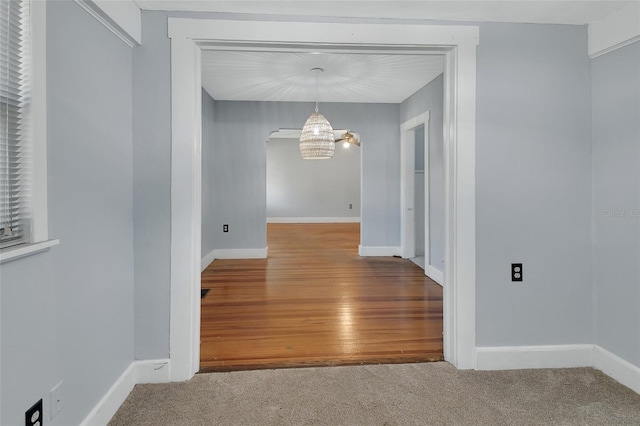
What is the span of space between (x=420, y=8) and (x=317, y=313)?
8.07ft

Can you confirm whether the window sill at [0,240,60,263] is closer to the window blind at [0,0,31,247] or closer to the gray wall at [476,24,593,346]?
the window blind at [0,0,31,247]

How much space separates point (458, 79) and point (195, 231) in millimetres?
1807

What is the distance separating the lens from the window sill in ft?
3.73

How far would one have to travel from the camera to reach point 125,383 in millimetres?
2002

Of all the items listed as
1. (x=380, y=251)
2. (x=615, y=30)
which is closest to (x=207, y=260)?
(x=380, y=251)

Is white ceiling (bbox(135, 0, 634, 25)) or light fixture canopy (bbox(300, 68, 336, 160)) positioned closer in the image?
white ceiling (bbox(135, 0, 634, 25))

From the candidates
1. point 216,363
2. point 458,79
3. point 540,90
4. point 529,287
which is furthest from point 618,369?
point 216,363

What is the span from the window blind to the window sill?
0.04m

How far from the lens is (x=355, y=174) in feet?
38.6

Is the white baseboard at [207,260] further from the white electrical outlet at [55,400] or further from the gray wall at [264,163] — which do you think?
the white electrical outlet at [55,400]

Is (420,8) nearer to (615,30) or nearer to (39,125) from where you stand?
(615,30)

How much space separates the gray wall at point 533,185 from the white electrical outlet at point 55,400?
2148mm

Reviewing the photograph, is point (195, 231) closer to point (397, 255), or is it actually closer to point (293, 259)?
point (293, 259)

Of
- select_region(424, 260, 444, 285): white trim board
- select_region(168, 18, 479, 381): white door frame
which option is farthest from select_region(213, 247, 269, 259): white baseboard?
select_region(168, 18, 479, 381): white door frame
